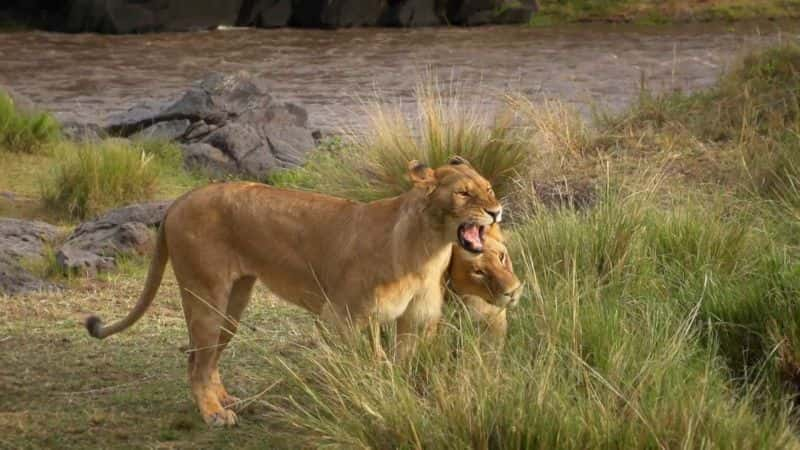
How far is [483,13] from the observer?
28.9 m

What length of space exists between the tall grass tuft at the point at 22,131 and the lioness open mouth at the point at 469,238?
910cm

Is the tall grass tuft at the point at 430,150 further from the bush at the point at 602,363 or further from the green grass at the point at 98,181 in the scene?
the bush at the point at 602,363

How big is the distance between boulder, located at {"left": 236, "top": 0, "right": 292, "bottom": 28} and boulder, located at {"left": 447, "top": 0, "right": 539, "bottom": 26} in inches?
119

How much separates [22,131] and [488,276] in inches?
347

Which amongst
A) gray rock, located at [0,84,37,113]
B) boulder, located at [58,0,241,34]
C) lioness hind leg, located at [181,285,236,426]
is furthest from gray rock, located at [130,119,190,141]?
boulder, located at [58,0,241,34]

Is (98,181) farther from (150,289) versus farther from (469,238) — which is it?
(469,238)

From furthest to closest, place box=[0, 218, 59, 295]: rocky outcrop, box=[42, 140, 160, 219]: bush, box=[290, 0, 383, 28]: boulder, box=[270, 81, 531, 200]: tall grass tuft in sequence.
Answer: box=[290, 0, 383, 28]: boulder < box=[42, 140, 160, 219]: bush < box=[270, 81, 531, 200]: tall grass tuft < box=[0, 218, 59, 295]: rocky outcrop

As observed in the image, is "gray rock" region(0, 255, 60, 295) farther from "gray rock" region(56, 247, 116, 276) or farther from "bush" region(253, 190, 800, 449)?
"bush" region(253, 190, 800, 449)

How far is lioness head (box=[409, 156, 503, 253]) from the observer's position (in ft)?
22.0

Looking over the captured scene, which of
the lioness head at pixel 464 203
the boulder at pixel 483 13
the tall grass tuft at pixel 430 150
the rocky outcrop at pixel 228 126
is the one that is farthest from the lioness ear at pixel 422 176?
the boulder at pixel 483 13

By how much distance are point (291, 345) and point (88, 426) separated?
107cm

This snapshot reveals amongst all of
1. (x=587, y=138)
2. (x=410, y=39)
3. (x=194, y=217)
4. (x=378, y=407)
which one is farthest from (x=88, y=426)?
(x=410, y=39)

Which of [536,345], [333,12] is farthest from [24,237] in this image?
[333,12]

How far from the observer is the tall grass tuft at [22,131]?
49.5 feet
